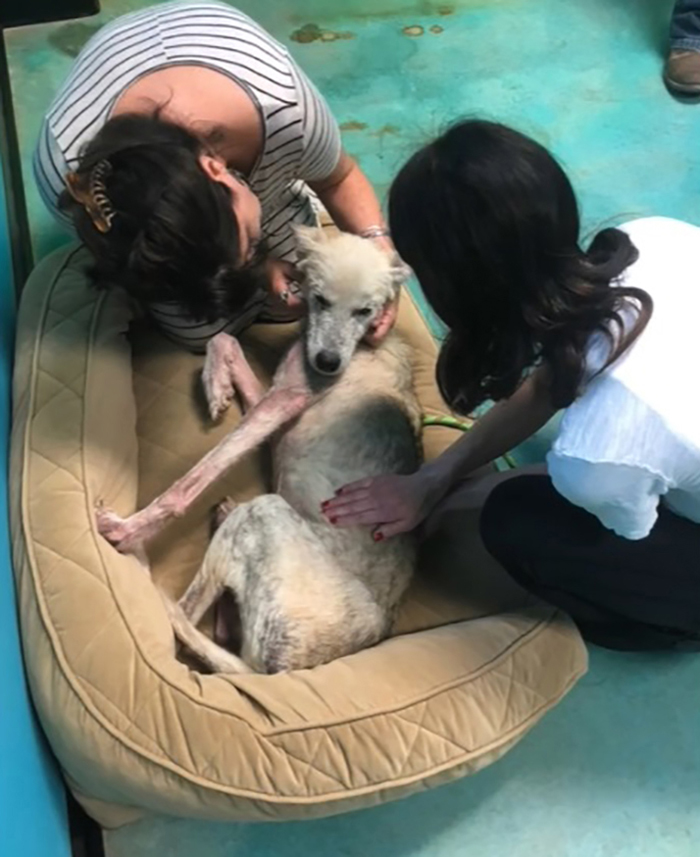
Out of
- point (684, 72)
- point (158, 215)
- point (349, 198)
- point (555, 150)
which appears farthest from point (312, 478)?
point (684, 72)

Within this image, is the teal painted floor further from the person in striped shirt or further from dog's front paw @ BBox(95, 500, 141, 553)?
the person in striped shirt

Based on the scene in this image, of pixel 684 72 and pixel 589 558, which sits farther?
pixel 684 72

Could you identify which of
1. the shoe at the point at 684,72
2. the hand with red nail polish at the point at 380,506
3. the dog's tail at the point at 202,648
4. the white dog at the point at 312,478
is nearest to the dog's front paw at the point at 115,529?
the white dog at the point at 312,478

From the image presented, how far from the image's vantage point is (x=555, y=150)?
3.08m

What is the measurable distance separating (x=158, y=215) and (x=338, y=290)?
0.51 meters

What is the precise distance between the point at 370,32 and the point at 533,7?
1.97 ft

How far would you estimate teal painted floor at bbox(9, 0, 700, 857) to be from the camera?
1.92 metres

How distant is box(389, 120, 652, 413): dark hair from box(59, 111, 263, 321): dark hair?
406 millimetres

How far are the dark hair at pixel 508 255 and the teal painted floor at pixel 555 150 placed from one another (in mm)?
906

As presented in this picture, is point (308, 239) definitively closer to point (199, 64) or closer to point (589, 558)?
point (199, 64)

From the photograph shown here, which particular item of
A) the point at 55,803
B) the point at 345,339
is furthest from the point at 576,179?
the point at 55,803

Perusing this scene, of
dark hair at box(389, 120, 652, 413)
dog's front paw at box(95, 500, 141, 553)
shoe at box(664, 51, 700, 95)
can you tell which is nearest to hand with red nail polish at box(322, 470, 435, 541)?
dog's front paw at box(95, 500, 141, 553)

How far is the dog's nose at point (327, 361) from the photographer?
2059 millimetres

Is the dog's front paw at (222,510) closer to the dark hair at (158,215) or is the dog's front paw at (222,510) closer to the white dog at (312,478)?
the white dog at (312,478)
